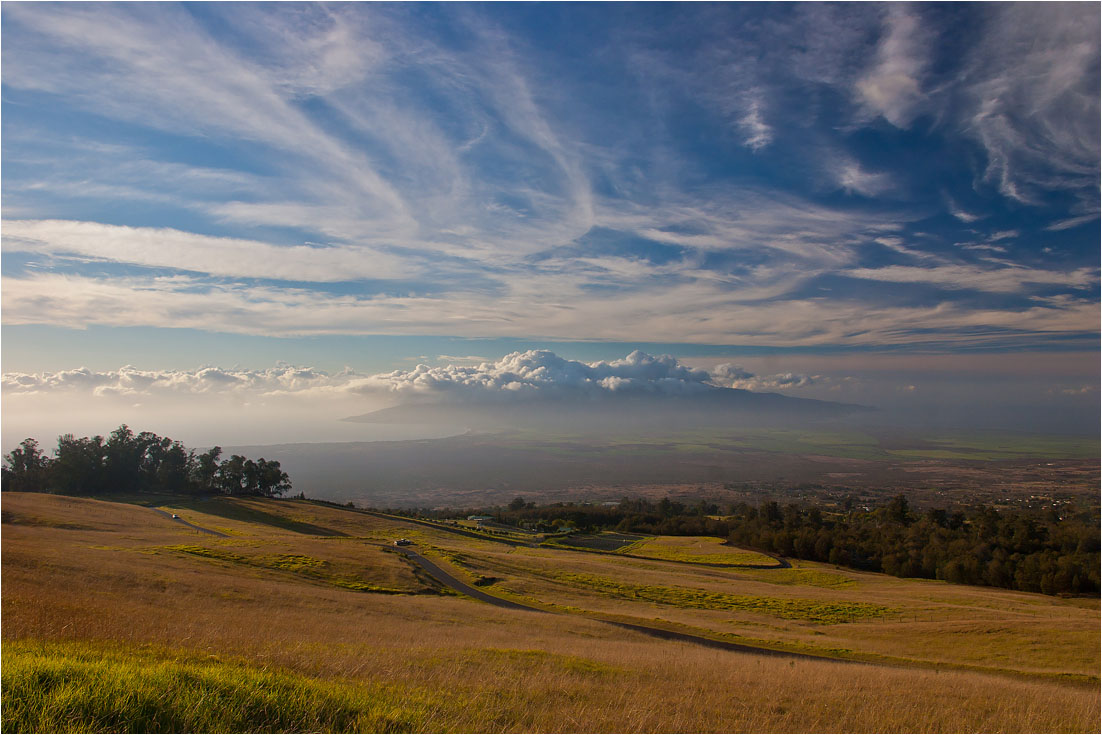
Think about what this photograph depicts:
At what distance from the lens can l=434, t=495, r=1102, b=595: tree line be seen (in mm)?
73438

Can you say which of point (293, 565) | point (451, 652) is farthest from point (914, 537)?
point (451, 652)

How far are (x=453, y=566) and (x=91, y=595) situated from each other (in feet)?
123

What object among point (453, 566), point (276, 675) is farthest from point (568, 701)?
point (453, 566)

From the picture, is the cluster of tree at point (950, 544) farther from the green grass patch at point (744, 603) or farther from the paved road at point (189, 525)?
the paved road at point (189, 525)

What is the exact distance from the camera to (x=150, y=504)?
86.1 meters

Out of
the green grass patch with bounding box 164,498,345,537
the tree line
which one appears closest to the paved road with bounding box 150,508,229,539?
the green grass patch with bounding box 164,498,345,537

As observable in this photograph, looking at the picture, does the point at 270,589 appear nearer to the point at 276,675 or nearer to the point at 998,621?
the point at 276,675

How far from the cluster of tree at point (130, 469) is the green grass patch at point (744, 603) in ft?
293

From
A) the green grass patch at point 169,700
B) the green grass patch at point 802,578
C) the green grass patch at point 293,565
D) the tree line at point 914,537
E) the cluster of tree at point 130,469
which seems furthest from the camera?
the cluster of tree at point 130,469

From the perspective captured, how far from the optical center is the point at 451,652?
1788 centimetres

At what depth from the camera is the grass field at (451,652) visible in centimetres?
784

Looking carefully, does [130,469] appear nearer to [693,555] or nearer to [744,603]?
[693,555]

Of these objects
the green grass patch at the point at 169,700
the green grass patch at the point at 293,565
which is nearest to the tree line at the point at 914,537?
the green grass patch at the point at 293,565

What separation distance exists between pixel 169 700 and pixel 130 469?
123679 mm
